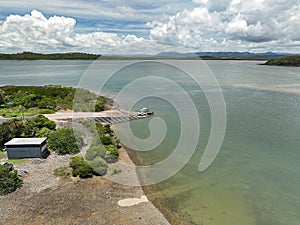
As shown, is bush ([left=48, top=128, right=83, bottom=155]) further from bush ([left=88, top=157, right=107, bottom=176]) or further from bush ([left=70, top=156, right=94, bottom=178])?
bush ([left=88, top=157, right=107, bottom=176])

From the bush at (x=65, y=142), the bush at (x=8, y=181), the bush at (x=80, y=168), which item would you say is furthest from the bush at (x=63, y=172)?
the bush at (x=65, y=142)

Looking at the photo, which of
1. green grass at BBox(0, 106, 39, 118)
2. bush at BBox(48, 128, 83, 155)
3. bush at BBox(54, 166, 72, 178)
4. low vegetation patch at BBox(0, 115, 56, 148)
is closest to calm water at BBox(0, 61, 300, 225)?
bush at BBox(48, 128, 83, 155)

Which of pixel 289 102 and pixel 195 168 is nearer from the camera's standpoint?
pixel 195 168

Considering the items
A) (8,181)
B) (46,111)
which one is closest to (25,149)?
(8,181)

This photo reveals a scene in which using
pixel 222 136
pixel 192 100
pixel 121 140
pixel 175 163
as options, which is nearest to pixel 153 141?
pixel 121 140

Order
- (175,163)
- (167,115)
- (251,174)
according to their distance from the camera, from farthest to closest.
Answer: (167,115), (175,163), (251,174)

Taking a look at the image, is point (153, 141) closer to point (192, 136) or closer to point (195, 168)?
point (192, 136)

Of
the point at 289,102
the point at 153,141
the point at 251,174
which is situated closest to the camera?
the point at 251,174

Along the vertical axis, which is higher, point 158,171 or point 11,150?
point 11,150

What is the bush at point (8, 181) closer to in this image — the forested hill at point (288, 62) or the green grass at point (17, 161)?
the green grass at point (17, 161)
